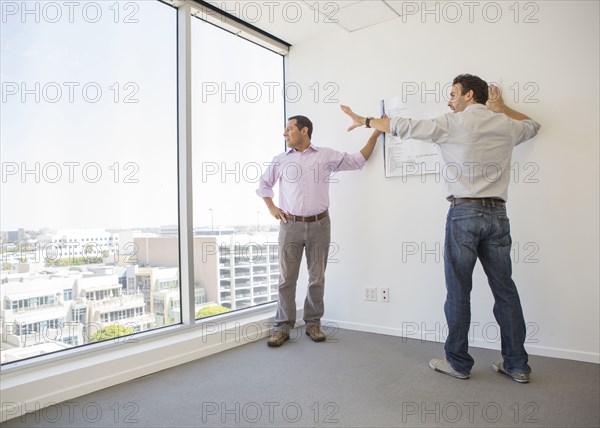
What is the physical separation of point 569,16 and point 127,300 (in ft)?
10.3

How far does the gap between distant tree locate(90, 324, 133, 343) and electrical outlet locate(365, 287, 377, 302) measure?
1.67 meters

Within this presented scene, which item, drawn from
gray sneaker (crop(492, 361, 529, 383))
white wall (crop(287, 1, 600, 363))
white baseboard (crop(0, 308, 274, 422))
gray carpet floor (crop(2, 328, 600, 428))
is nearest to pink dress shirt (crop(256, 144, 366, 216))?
white wall (crop(287, 1, 600, 363))

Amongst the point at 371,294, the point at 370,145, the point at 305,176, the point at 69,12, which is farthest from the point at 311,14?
the point at 371,294

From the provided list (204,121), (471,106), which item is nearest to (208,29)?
(204,121)

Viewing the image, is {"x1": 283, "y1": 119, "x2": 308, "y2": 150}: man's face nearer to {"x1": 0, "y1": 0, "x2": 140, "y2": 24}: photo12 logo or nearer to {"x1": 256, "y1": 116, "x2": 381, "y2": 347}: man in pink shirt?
{"x1": 256, "y1": 116, "x2": 381, "y2": 347}: man in pink shirt

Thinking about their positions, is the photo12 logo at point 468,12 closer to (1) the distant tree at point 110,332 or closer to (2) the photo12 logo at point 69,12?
(2) the photo12 logo at point 69,12

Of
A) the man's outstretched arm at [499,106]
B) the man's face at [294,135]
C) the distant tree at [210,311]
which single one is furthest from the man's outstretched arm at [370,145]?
the distant tree at [210,311]

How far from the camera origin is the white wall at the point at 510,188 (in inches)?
100

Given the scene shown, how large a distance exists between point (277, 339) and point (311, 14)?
2366 mm

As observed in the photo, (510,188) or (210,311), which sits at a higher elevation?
(510,188)

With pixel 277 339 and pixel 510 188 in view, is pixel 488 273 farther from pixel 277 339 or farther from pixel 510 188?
pixel 277 339

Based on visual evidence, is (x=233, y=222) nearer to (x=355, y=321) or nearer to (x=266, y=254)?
(x=266, y=254)

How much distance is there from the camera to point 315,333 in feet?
10.2

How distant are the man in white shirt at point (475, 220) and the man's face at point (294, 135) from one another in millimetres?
1002
